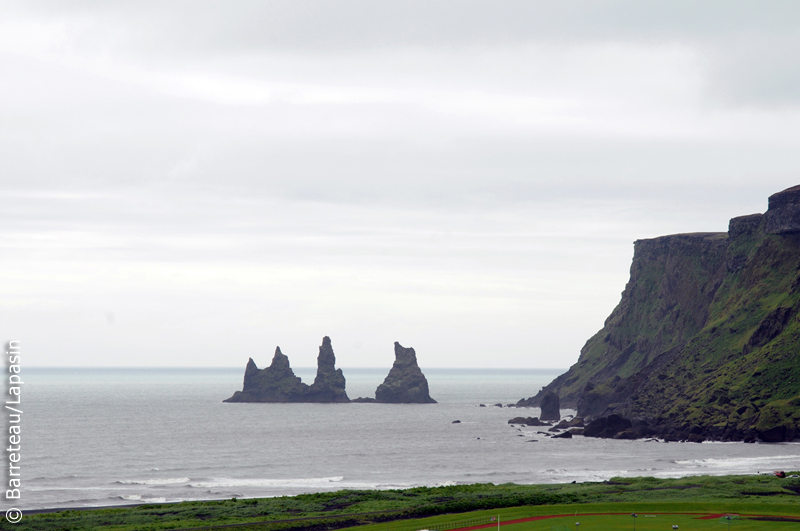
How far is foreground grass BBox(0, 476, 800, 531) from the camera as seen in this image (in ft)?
207

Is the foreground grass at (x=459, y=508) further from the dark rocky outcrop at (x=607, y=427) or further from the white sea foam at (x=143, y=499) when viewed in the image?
the dark rocky outcrop at (x=607, y=427)

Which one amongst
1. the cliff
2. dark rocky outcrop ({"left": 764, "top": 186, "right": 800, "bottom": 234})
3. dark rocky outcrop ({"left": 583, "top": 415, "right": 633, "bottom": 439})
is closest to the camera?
the cliff

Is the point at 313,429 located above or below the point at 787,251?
below

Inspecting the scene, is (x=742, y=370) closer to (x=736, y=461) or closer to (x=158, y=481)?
(x=736, y=461)

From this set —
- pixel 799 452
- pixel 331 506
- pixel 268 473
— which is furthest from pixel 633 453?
pixel 331 506

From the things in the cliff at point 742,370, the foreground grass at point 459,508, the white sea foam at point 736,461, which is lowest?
the white sea foam at point 736,461

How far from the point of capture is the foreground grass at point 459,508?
6297 cm

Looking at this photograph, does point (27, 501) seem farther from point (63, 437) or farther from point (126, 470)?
point (63, 437)

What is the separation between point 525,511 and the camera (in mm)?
68125

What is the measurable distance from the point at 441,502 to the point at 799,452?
258 feet
